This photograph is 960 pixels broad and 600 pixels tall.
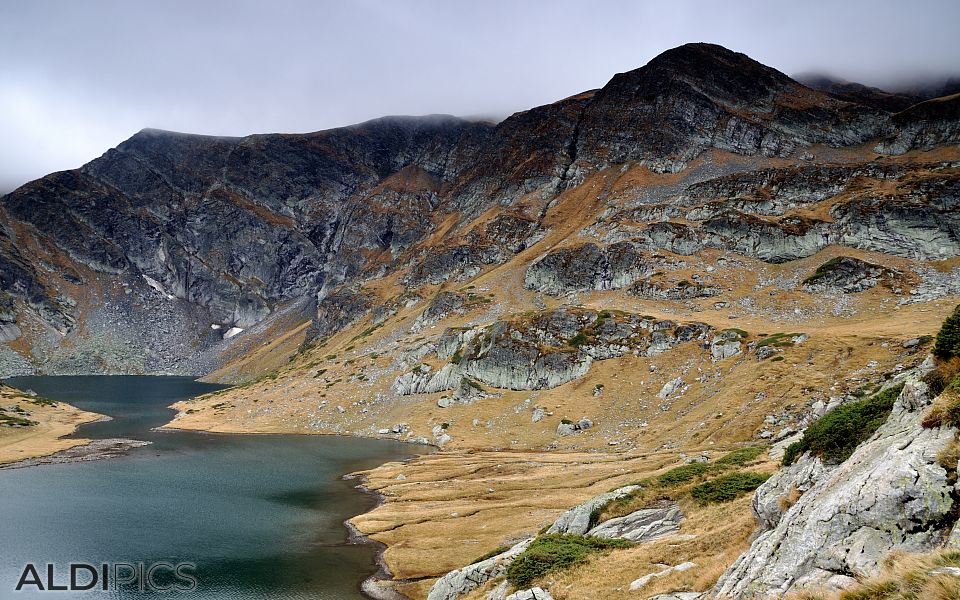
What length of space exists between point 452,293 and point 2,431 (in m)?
113

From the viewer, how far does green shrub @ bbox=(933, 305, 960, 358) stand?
1581cm

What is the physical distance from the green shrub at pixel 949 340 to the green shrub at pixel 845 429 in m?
2.59

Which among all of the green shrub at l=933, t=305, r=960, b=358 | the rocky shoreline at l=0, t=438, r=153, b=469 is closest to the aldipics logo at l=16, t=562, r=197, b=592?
the green shrub at l=933, t=305, r=960, b=358

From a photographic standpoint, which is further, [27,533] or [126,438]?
[126,438]

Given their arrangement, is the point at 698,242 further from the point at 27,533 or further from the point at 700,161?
the point at 27,533

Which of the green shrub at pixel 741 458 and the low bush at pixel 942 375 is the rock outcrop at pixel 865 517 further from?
the green shrub at pixel 741 458

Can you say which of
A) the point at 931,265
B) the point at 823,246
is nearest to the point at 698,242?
the point at 823,246

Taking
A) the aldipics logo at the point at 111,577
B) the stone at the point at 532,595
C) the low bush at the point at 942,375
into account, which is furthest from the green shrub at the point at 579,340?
the low bush at the point at 942,375

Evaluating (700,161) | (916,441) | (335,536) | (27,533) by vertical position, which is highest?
(700,161)

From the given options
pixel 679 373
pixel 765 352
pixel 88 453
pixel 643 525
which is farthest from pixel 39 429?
pixel 765 352

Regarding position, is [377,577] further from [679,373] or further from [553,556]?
[679,373]

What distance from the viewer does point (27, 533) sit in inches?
1997

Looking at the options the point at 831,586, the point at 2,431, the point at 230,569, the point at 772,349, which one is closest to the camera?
the point at 831,586

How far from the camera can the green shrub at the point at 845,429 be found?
17.4m
